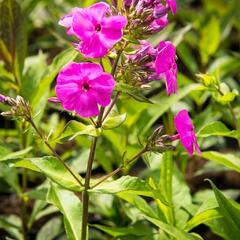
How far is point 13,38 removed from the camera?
255 cm

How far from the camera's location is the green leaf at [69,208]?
6.64 ft

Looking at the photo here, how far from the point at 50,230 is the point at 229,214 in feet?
3.17

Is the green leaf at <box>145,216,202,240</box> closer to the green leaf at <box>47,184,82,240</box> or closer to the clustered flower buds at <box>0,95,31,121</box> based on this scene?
the green leaf at <box>47,184,82,240</box>

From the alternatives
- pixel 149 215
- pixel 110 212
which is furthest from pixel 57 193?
pixel 110 212

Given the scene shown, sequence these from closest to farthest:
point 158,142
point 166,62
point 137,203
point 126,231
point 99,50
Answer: point 99,50 < point 166,62 < point 158,142 < point 137,203 < point 126,231

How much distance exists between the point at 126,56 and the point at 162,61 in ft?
0.46

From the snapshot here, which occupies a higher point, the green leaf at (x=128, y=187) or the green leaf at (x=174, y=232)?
the green leaf at (x=128, y=187)

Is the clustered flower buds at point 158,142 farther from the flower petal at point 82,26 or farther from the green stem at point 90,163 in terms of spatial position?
the flower petal at point 82,26

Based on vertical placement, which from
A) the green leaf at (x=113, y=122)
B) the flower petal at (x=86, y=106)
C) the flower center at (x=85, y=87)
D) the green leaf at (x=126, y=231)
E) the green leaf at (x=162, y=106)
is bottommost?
the green leaf at (x=126, y=231)

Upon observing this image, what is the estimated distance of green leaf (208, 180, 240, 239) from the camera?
1970 mm

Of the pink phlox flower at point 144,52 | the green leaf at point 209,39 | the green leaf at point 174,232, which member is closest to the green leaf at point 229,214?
the green leaf at point 174,232

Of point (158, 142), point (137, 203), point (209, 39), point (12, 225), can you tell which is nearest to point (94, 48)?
point (158, 142)

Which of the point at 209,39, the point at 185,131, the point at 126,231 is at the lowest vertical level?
the point at 209,39

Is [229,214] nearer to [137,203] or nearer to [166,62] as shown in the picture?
[137,203]
